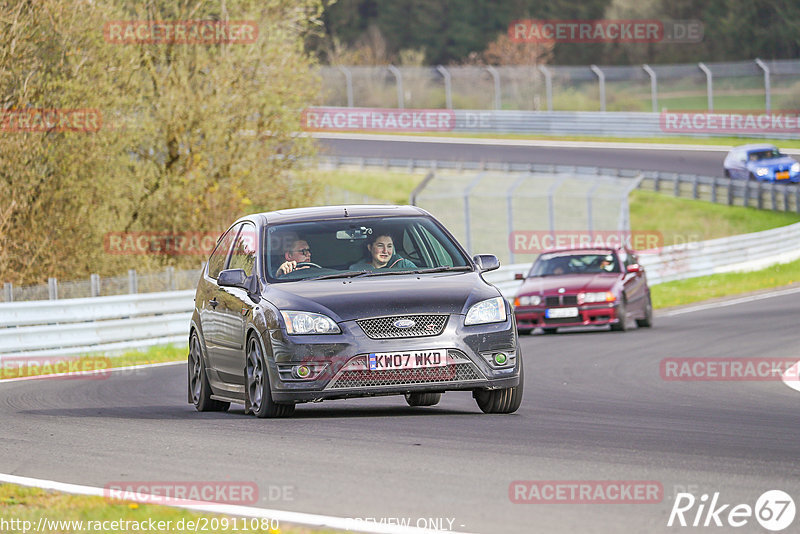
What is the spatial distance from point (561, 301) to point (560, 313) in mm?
192

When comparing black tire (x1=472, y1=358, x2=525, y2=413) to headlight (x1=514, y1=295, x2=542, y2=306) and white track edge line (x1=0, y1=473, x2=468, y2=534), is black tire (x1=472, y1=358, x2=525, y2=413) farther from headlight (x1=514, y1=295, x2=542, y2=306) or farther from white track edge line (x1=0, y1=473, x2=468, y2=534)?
headlight (x1=514, y1=295, x2=542, y2=306)

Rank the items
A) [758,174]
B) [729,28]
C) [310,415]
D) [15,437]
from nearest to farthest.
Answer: [15,437]
[310,415]
[758,174]
[729,28]

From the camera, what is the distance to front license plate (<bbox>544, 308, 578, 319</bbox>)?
23094 mm

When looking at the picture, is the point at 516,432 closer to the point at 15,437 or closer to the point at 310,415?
the point at 310,415

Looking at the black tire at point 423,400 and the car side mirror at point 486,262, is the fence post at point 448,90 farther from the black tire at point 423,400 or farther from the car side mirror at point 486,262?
the car side mirror at point 486,262

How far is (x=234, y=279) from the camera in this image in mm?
11141

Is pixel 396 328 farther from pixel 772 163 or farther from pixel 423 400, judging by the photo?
pixel 772 163

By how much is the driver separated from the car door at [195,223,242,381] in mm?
919

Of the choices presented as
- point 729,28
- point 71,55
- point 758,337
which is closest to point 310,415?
point 758,337

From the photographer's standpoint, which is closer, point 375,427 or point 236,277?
point 375,427

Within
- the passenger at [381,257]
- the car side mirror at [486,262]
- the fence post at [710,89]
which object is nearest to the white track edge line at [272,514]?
the passenger at [381,257]

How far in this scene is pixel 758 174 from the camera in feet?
169

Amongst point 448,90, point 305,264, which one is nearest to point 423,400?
point 305,264

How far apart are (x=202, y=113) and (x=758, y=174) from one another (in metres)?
27.5
